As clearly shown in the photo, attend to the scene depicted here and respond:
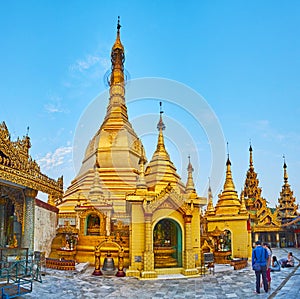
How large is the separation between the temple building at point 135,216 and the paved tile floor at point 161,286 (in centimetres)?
130

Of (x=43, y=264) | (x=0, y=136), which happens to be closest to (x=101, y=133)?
(x=43, y=264)

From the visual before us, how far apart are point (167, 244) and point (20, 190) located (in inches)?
292

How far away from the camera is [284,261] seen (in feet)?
55.7

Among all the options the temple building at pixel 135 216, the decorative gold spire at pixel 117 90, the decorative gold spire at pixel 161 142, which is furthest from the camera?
the decorative gold spire at pixel 117 90

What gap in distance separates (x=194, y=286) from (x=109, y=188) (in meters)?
14.4

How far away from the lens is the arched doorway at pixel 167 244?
50.9 ft

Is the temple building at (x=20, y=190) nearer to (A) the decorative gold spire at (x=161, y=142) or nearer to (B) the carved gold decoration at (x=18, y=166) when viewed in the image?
(B) the carved gold decoration at (x=18, y=166)

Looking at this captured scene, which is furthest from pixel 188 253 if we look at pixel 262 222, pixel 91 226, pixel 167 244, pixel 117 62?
pixel 117 62

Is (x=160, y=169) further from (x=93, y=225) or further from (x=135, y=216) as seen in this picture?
(x=135, y=216)

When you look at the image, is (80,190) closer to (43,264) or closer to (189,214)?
(43,264)

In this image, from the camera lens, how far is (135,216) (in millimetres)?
15180

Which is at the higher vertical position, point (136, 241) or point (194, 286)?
point (136, 241)

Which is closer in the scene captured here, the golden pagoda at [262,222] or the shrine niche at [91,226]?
the shrine niche at [91,226]

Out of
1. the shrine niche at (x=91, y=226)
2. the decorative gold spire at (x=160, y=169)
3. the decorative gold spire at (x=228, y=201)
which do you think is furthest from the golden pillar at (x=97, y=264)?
the decorative gold spire at (x=228, y=201)
